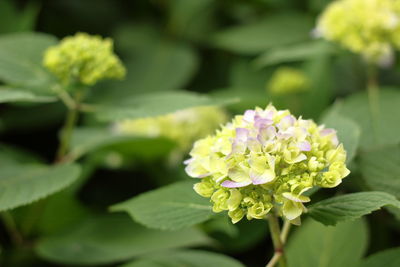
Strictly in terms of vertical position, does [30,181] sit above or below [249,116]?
below

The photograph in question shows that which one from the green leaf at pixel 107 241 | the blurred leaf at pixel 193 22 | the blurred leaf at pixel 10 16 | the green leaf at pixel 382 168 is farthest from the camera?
the blurred leaf at pixel 193 22

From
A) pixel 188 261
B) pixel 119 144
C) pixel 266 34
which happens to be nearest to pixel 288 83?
pixel 266 34

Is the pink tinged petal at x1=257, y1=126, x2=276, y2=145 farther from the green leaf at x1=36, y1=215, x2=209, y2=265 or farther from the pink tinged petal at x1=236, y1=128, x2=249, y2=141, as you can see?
the green leaf at x1=36, y1=215, x2=209, y2=265

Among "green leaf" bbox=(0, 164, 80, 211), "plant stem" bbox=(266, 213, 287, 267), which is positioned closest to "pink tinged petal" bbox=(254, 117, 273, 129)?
"plant stem" bbox=(266, 213, 287, 267)

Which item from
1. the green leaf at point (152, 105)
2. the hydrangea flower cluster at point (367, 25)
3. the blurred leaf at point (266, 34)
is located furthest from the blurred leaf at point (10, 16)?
the hydrangea flower cluster at point (367, 25)

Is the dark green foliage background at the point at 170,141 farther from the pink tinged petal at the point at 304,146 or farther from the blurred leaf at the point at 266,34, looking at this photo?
the pink tinged petal at the point at 304,146

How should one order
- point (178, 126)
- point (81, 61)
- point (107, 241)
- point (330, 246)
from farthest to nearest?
point (178, 126) < point (107, 241) < point (81, 61) < point (330, 246)

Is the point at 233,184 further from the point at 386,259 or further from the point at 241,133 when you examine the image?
the point at 386,259
